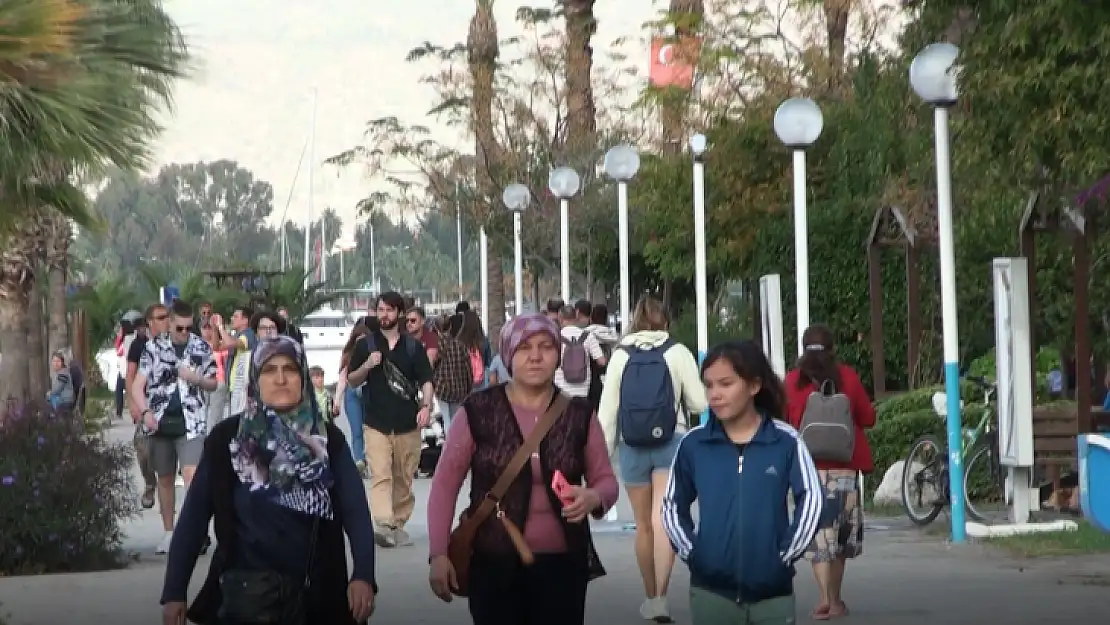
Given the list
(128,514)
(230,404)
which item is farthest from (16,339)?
(128,514)

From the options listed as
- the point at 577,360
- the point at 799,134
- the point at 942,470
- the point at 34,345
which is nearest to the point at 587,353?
the point at 577,360

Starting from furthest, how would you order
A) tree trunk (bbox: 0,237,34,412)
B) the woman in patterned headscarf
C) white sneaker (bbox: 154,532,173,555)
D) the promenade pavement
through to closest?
tree trunk (bbox: 0,237,34,412)
white sneaker (bbox: 154,532,173,555)
the promenade pavement
the woman in patterned headscarf

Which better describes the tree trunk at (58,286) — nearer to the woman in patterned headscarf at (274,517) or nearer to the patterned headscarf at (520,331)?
the patterned headscarf at (520,331)

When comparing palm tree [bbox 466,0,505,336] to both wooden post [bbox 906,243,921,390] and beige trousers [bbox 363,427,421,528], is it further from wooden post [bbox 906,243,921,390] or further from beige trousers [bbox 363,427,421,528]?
beige trousers [bbox 363,427,421,528]

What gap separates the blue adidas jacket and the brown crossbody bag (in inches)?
21.7

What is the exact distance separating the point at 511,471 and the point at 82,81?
3830 millimetres

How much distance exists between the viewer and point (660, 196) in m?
33.5

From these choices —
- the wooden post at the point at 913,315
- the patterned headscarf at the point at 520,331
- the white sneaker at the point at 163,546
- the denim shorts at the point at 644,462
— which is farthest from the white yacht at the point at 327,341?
the patterned headscarf at the point at 520,331

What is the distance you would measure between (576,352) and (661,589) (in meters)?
5.46

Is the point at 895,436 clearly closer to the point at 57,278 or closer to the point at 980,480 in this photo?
the point at 980,480

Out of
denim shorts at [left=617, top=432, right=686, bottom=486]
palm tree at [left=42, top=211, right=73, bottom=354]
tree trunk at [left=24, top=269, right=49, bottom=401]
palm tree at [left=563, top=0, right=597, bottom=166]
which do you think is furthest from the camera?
palm tree at [left=563, top=0, right=597, bottom=166]

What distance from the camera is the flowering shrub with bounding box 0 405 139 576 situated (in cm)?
1348

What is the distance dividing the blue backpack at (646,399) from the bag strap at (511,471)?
161 inches

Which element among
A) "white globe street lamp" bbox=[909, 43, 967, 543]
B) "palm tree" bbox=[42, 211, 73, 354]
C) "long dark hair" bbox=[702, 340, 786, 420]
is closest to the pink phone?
"long dark hair" bbox=[702, 340, 786, 420]
